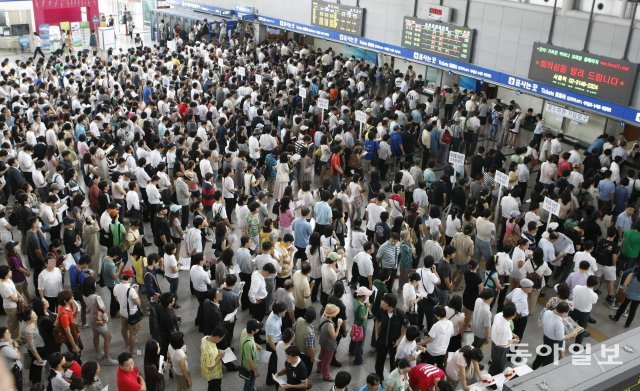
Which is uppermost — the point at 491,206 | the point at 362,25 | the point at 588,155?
the point at 362,25

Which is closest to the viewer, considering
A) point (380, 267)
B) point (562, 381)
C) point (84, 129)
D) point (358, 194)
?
point (562, 381)

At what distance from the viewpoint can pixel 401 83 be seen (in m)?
17.6

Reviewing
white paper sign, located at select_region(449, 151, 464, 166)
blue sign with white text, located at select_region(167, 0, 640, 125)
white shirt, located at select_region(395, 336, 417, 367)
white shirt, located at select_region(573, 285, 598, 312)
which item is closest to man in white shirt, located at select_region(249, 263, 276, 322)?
white shirt, located at select_region(395, 336, 417, 367)

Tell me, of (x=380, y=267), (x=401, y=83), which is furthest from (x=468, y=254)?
(x=401, y=83)

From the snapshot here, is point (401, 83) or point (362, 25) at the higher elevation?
point (362, 25)

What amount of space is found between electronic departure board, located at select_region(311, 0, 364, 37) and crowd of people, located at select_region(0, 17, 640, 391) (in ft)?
9.60

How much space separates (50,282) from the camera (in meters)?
7.27

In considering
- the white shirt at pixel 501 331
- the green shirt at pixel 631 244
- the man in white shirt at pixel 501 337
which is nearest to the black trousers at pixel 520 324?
the man in white shirt at pixel 501 337

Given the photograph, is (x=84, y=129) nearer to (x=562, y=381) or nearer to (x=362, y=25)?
(x=362, y=25)

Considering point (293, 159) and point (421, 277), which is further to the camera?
point (293, 159)

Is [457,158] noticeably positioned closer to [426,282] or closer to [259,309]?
[426,282]

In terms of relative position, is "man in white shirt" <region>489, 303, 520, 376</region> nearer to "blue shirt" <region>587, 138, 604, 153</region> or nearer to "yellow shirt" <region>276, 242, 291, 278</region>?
"yellow shirt" <region>276, 242, 291, 278</region>

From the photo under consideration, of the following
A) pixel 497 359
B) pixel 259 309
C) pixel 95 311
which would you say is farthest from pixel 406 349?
pixel 95 311

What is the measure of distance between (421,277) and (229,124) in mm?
7725
